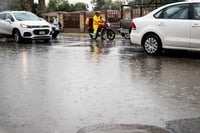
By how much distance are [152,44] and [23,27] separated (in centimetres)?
878

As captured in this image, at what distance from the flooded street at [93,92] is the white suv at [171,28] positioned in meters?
0.63

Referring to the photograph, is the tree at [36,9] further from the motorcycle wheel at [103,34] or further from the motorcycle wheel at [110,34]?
the motorcycle wheel at [110,34]

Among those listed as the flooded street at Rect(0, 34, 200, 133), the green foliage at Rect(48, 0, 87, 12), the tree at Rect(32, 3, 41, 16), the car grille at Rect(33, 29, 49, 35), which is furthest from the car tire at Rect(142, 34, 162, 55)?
the green foliage at Rect(48, 0, 87, 12)

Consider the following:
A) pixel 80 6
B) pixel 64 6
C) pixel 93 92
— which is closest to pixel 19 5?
pixel 64 6

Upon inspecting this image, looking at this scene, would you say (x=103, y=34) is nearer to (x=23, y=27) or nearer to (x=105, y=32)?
(x=105, y=32)

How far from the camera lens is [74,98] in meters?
7.62

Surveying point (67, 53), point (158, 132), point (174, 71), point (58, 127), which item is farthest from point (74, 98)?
point (67, 53)

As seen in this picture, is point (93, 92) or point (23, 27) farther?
point (23, 27)

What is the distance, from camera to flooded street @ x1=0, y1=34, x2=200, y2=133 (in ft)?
20.6

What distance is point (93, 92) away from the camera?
8133 millimetres

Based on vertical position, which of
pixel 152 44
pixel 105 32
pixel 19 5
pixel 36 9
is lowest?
pixel 152 44

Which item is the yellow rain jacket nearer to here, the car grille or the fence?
the car grille

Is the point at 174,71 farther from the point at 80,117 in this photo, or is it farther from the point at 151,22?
the point at 80,117

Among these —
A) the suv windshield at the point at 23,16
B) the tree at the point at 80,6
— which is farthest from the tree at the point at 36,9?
the tree at the point at 80,6
